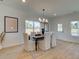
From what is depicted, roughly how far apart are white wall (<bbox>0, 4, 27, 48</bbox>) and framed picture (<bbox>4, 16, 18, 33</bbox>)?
216 millimetres

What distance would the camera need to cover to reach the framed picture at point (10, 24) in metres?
5.33

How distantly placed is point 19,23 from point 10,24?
889 mm

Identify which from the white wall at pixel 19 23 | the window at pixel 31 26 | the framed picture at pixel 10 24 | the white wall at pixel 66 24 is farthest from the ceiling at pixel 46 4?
the white wall at pixel 66 24

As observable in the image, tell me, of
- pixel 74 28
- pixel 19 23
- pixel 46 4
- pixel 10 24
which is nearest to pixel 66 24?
pixel 74 28

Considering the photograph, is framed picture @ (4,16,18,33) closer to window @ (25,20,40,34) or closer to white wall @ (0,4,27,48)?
white wall @ (0,4,27,48)

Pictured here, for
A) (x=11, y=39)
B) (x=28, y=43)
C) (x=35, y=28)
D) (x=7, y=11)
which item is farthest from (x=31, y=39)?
(x=35, y=28)

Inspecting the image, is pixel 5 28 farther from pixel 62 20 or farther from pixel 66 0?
pixel 62 20

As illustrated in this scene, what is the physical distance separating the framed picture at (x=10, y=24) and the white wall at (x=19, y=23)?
216 millimetres

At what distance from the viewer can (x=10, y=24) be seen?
5.60 m

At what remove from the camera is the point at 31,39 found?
4.64 metres

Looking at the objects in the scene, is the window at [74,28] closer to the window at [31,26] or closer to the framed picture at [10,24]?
the window at [31,26]

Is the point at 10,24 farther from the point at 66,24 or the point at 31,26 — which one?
the point at 66,24

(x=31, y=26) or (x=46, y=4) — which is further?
(x=31, y=26)

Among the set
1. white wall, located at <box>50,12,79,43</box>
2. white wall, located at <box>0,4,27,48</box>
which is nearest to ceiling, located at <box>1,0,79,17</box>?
white wall, located at <box>0,4,27,48</box>
